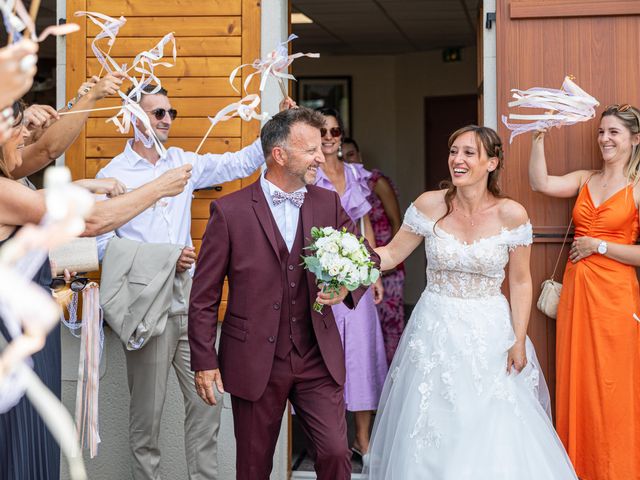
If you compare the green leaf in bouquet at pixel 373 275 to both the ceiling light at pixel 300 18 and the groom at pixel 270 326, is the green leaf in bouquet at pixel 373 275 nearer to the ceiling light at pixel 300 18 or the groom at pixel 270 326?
the groom at pixel 270 326

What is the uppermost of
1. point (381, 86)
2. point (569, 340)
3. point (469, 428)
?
point (381, 86)

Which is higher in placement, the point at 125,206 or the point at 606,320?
the point at 125,206

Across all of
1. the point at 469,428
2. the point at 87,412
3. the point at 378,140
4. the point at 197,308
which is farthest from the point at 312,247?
the point at 378,140

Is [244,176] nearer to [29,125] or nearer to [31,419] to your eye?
[29,125]

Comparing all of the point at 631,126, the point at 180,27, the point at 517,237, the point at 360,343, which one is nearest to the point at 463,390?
the point at 517,237

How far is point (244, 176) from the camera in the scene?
5.20 metres

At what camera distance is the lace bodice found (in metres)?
4.51

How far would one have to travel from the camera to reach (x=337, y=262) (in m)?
3.64

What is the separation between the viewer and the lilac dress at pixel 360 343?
5.85 meters

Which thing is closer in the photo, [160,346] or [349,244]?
[349,244]

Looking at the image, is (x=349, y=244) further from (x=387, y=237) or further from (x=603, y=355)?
(x=387, y=237)

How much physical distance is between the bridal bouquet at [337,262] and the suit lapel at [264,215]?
7.3 inches

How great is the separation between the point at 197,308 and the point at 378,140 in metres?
8.21

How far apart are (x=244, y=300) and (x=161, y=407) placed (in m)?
1.36
